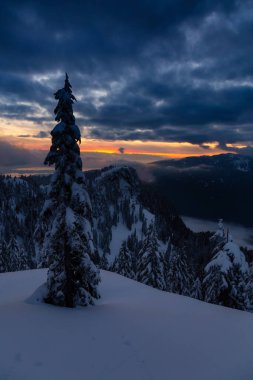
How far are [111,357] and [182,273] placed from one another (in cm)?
4099

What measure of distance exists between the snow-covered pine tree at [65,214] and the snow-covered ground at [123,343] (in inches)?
61.1

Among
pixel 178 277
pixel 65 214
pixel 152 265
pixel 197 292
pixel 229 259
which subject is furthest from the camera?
pixel 178 277

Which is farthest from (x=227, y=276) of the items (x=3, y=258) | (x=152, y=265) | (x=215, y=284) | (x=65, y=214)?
(x=3, y=258)

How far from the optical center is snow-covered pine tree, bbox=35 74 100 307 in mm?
15539

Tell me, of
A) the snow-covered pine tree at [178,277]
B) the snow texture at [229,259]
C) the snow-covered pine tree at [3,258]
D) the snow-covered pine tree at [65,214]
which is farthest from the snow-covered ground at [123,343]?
the snow-covered pine tree at [3,258]

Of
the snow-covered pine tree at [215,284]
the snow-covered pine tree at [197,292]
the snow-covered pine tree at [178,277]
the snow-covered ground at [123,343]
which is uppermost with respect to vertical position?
the snow-covered ground at [123,343]

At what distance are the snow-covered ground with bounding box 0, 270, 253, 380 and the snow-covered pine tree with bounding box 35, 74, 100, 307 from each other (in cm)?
155

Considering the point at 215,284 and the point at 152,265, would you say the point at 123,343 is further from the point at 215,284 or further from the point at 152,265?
the point at 152,265

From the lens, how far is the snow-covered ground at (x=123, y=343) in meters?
9.63

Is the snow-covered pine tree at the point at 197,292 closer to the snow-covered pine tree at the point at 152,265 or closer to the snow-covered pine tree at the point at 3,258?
the snow-covered pine tree at the point at 152,265

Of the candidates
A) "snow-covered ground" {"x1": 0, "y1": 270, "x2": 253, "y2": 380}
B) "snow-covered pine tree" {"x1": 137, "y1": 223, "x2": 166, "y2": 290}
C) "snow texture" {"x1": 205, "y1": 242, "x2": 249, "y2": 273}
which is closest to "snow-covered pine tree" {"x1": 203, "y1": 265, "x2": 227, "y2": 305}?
"snow texture" {"x1": 205, "y1": 242, "x2": 249, "y2": 273}

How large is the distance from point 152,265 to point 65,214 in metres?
22.6

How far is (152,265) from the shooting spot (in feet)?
117

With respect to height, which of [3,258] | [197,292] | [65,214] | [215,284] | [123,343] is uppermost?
[65,214]
